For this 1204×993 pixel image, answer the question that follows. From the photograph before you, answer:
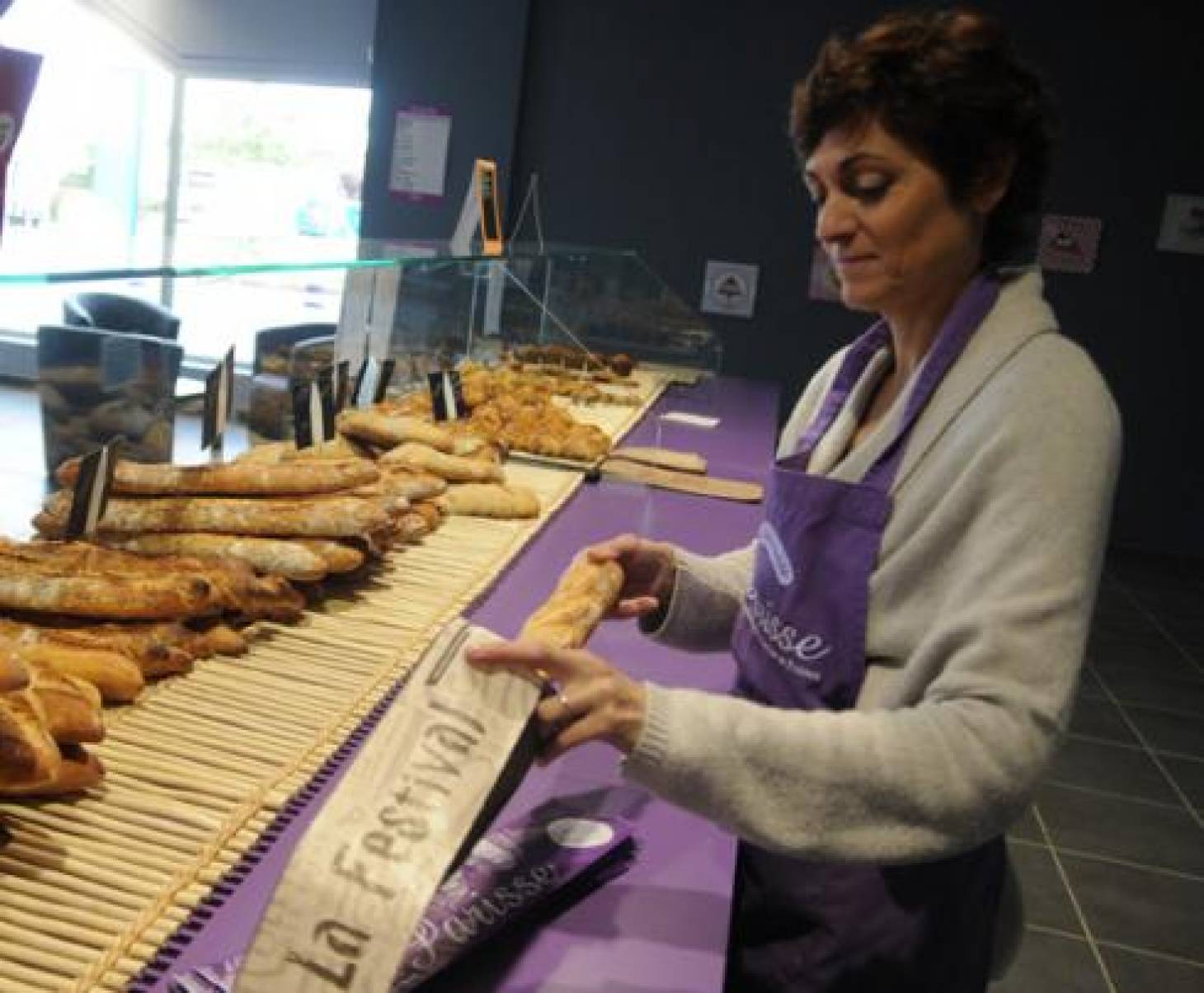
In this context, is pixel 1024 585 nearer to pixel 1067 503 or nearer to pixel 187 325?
pixel 1067 503

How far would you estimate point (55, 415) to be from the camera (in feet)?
7.67

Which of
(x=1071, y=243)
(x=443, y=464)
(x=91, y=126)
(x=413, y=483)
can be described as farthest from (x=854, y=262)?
(x=91, y=126)

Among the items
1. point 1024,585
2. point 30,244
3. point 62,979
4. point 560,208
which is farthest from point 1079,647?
point 560,208

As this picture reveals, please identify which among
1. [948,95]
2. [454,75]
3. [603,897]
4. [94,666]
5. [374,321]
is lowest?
[603,897]

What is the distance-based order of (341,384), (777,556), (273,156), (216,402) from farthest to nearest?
(273,156), (341,384), (216,402), (777,556)

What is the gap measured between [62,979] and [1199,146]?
7068 mm

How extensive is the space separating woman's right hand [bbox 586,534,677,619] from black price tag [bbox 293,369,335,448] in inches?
34.5

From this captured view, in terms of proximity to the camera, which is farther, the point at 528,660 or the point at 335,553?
the point at 335,553

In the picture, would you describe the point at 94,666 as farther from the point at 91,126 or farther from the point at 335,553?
the point at 91,126

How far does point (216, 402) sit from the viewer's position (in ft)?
6.49

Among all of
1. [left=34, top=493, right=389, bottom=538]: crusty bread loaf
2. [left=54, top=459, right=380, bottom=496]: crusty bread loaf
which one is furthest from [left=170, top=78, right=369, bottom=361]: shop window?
[left=34, top=493, right=389, bottom=538]: crusty bread loaf

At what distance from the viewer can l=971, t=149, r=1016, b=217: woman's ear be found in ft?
3.98

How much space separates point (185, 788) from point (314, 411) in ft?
3.77

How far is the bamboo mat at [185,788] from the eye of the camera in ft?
3.11
